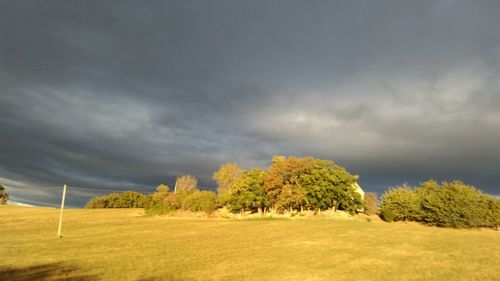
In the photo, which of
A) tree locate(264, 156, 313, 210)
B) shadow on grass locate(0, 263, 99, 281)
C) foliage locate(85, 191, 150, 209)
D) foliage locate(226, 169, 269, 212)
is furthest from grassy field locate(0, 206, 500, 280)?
foliage locate(85, 191, 150, 209)

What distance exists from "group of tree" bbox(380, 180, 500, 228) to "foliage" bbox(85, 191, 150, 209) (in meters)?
65.1

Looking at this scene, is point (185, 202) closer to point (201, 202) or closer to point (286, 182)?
point (201, 202)

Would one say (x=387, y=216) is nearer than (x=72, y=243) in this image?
No

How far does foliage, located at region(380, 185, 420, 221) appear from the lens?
50109 mm

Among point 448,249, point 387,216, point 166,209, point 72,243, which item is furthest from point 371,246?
point 166,209

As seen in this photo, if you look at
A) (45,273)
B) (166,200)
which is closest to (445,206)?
(45,273)

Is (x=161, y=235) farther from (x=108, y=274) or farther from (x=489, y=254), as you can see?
(x=489, y=254)

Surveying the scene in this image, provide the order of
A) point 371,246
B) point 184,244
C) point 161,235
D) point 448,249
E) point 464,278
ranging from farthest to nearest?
point 161,235 → point 184,244 → point 371,246 → point 448,249 → point 464,278

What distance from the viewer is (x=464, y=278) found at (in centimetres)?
1609

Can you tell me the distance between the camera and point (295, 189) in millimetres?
56625

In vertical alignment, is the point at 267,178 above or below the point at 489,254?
above

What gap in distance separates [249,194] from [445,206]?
30.6m

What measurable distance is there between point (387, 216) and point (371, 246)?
2949 cm

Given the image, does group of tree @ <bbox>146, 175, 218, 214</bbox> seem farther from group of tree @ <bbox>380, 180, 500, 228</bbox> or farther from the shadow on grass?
the shadow on grass
